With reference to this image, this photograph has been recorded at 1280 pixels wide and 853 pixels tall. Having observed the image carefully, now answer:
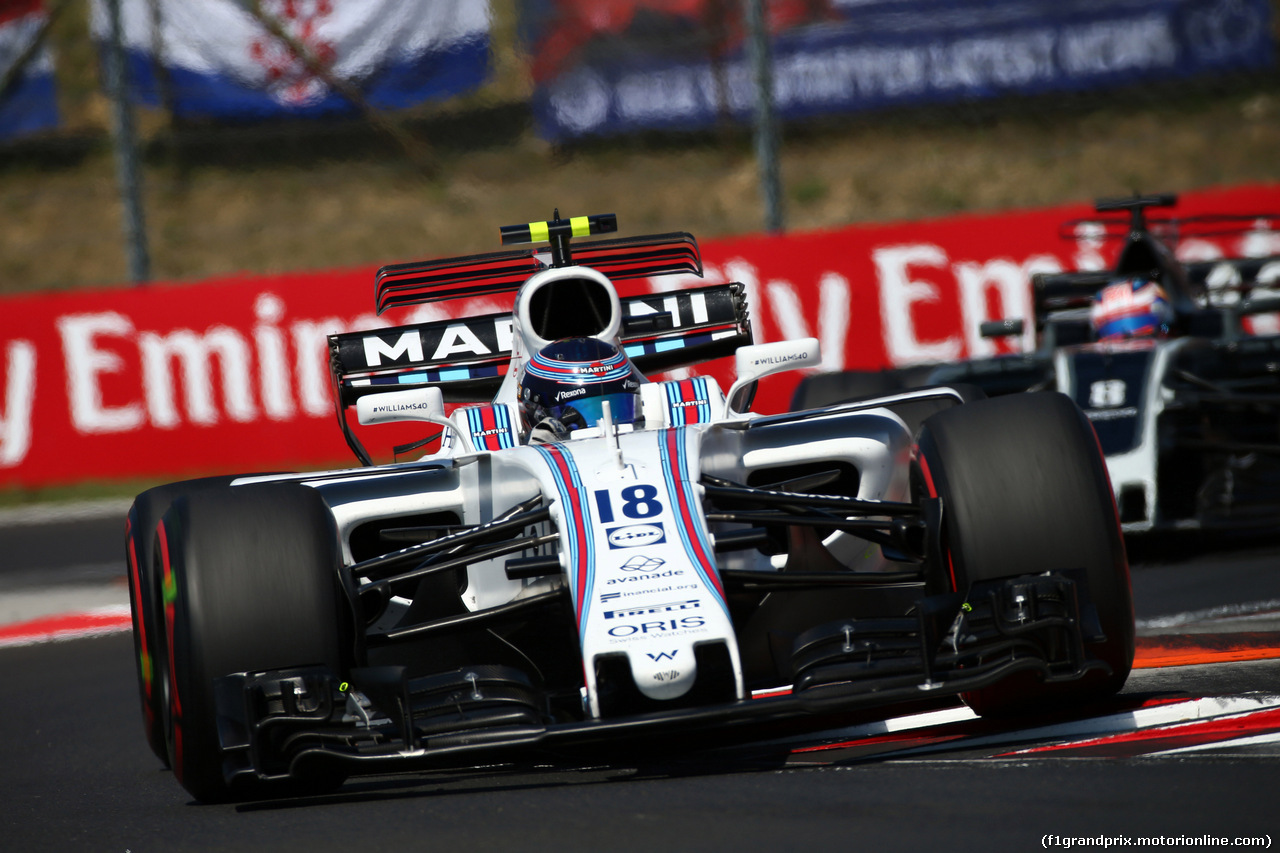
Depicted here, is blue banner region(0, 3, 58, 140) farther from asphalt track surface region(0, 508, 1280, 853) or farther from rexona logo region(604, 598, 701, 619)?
rexona logo region(604, 598, 701, 619)

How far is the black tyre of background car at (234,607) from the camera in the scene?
3.99m

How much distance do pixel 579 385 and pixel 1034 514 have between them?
1.67 meters

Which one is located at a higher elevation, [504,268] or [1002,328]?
[504,268]

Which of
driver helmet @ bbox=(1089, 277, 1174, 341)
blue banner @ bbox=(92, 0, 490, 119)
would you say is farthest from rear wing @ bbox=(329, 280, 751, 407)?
blue banner @ bbox=(92, 0, 490, 119)

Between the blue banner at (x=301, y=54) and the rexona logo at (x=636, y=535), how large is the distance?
12.0 m

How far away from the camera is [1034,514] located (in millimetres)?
4156

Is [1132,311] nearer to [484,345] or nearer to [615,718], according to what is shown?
[484,345]

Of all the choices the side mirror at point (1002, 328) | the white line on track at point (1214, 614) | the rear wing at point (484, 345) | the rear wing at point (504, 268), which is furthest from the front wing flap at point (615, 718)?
the side mirror at point (1002, 328)

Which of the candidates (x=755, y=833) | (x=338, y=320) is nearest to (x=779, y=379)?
(x=338, y=320)

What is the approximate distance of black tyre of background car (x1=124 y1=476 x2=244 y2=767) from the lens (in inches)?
169

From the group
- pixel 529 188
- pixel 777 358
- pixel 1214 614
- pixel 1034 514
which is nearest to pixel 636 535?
pixel 1034 514

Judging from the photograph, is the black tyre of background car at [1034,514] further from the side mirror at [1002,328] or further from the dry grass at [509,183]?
the dry grass at [509,183]

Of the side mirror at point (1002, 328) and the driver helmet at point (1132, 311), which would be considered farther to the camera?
the side mirror at point (1002, 328)

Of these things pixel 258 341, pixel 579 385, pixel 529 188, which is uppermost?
pixel 529 188
